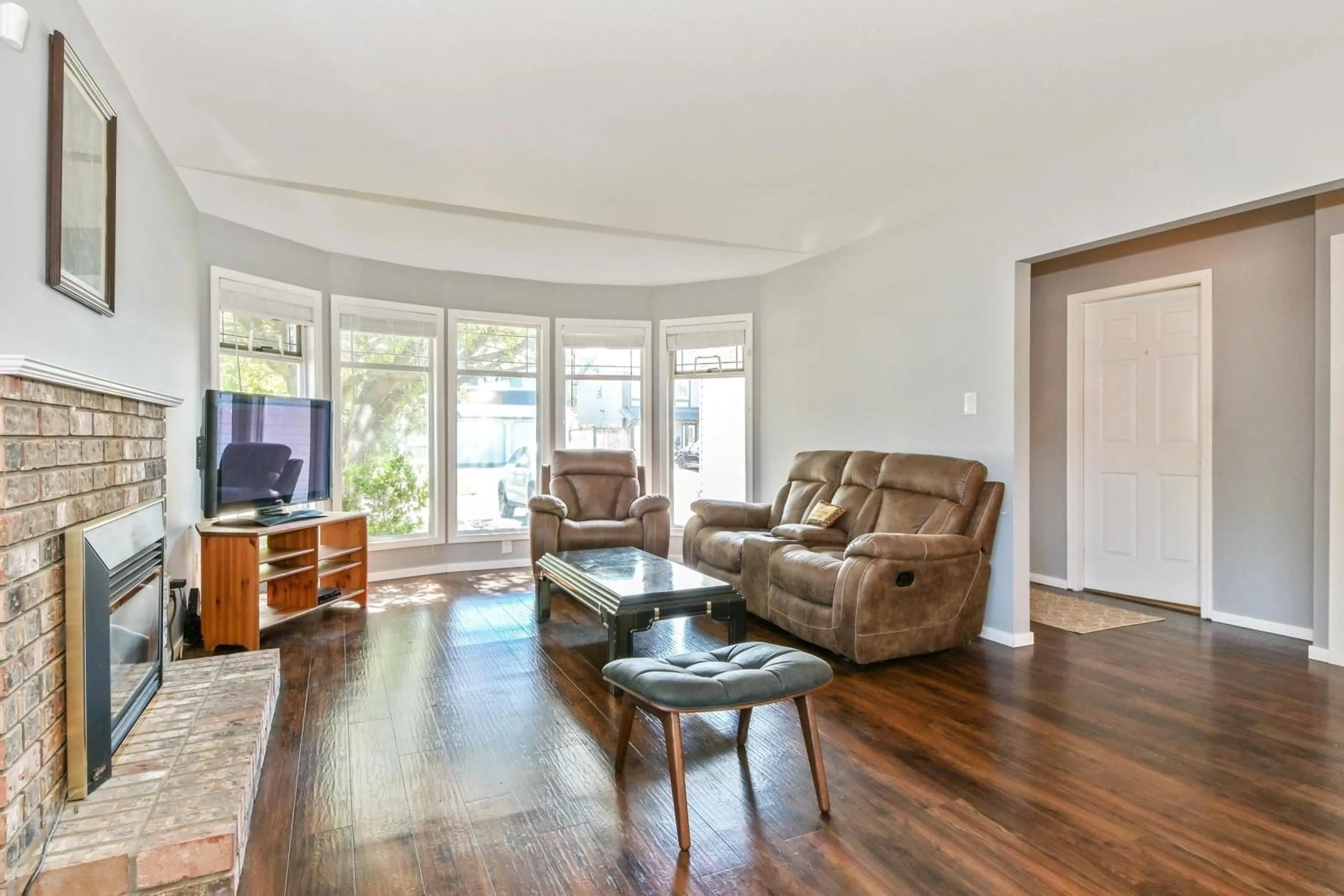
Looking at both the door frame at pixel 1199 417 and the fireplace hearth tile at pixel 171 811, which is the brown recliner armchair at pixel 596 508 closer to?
the fireplace hearth tile at pixel 171 811

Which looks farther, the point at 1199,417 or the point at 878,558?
the point at 1199,417

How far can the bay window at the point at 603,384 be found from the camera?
236 inches

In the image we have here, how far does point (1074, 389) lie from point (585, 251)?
3.55m

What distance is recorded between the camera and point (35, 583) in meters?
1.58

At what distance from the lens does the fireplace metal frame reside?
1.72 meters

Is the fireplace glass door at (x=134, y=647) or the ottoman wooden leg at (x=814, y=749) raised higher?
the fireplace glass door at (x=134, y=647)

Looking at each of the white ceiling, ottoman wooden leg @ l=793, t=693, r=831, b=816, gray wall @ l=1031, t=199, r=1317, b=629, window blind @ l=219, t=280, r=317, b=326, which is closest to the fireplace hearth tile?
ottoman wooden leg @ l=793, t=693, r=831, b=816

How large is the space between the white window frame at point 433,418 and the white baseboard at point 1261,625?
519 cm

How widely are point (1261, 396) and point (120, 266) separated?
18.1 ft

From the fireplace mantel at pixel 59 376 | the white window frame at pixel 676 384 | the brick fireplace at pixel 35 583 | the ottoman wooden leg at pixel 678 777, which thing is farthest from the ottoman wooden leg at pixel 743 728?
the white window frame at pixel 676 384

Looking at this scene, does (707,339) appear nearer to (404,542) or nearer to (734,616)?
(404,542)

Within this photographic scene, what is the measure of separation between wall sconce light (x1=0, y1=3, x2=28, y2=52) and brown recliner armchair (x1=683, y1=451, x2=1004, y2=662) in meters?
3.21

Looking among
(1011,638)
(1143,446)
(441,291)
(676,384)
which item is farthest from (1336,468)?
(441,291)

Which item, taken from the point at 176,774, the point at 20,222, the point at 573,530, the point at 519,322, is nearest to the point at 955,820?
the point at 176,774
